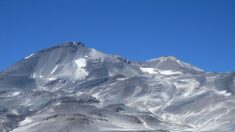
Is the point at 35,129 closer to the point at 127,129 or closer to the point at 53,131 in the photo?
the point at 53,131

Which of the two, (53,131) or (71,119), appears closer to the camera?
(53,131)

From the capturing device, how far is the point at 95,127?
194 metres

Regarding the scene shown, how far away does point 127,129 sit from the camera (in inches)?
7653

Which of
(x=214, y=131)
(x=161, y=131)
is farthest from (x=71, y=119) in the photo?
(x=214, y=131)

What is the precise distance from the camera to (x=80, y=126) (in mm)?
190250

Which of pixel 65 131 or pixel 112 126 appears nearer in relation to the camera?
pixel 65 131

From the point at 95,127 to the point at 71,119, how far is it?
8.98 m

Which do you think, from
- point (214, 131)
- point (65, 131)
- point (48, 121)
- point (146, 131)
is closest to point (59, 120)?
point (48, 121)

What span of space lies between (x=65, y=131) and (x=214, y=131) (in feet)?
173

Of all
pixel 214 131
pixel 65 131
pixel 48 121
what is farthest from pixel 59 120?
pixel 214 131

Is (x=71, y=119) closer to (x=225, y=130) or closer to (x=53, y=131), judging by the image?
(x=53, y=131)

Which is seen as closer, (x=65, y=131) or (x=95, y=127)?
(x=65, y=131)

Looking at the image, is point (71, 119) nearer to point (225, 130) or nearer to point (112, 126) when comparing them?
point (112, 126)

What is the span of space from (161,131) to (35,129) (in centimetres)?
4184
